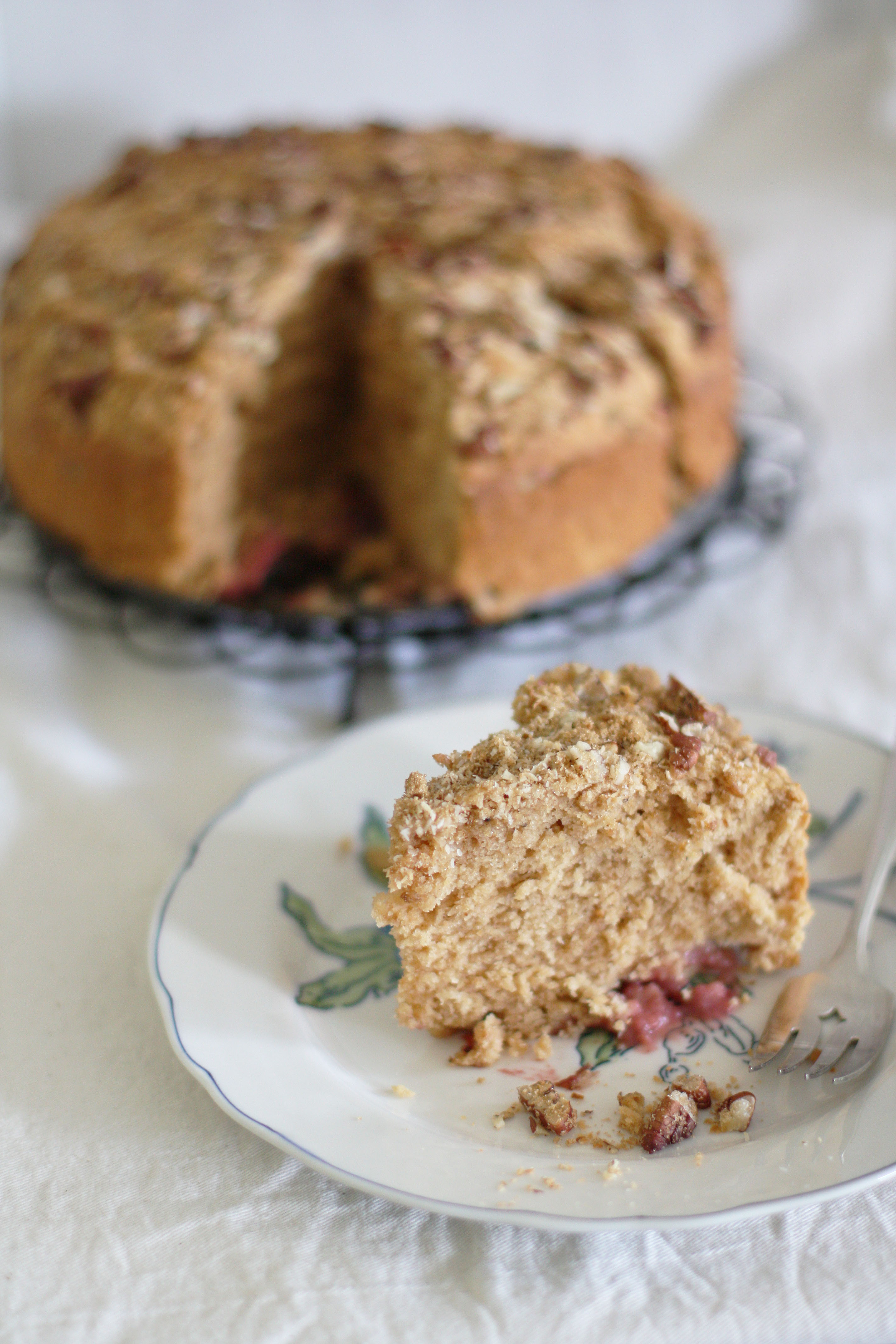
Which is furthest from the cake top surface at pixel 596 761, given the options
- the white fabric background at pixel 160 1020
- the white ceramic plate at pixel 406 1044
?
the white fabric background at pixel 160 1020

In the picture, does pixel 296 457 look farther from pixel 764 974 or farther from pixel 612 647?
pixel 764 974

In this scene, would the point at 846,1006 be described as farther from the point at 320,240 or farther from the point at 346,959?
the point at 320,240

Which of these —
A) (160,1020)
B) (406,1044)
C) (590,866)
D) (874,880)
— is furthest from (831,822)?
(160,1020)

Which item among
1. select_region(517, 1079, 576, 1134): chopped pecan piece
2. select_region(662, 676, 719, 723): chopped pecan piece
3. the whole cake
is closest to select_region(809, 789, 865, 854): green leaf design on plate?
select_region(662, 676, 719, 723): chopped pecan piece

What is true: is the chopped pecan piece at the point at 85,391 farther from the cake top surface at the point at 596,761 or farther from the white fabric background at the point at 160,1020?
the cake top surface at the point at 596,761

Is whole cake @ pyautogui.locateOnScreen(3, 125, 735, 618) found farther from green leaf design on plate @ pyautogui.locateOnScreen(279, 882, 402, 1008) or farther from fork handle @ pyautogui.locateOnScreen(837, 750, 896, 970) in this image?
fork handle @ pyautogui.locateOnScreen(837, 750, 896, 970)

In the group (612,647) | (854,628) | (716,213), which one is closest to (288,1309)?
(612,647)
